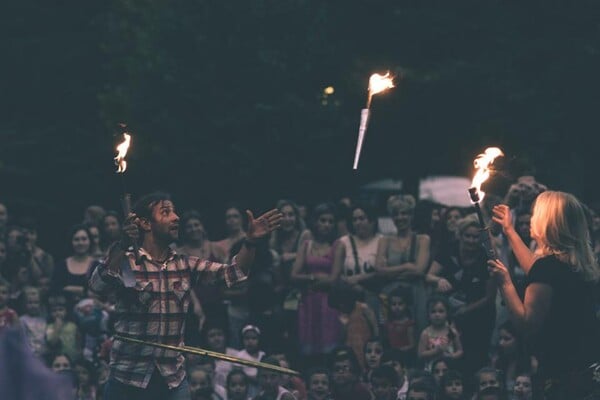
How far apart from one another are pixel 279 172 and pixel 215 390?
867cm

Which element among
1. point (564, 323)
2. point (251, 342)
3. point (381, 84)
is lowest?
point (564, 323)

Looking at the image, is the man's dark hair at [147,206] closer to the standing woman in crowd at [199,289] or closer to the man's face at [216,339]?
the man's face at [216,339]

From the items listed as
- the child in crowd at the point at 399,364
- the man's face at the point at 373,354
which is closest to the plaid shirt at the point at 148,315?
the child in crowd at the point at 399,364

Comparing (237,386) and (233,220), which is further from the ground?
(233,220)

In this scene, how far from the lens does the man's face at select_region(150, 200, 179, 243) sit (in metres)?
9.04

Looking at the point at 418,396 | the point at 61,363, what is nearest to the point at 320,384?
the point at 418,396

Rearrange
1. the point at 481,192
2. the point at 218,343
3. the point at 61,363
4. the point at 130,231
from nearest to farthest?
1. the point at 481,192
2. the point at 130,231
3. the point at 218,343
4. the point at 61,363

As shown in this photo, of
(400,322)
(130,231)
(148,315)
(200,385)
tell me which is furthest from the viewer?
(400,322)

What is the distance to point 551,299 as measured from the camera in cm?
755

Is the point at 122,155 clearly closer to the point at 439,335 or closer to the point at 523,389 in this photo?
the point at 523,389

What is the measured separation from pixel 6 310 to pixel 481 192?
6.97 metres

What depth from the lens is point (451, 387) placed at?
12.0m

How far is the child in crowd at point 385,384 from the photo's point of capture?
1221 cm

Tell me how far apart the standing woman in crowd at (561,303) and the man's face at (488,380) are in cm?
421
